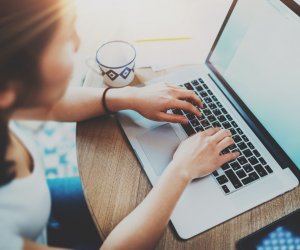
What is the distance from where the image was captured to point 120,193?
70 cm

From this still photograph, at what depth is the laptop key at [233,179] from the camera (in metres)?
0.70

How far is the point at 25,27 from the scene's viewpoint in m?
0.45

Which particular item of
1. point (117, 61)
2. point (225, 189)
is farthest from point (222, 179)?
point (117, 61)

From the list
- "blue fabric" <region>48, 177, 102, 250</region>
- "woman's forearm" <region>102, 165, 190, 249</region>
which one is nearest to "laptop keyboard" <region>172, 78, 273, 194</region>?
"woman's forearm" <region>102, 165, 190, 249</region>

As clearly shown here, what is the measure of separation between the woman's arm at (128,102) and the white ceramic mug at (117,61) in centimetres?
4

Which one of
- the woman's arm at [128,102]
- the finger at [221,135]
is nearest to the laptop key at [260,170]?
the finger at [221,135]

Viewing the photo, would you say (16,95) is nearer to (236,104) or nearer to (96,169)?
(96,169)

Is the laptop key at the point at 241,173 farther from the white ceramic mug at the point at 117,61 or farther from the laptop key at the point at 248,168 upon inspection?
the white ceramic mug at the point at 117,61

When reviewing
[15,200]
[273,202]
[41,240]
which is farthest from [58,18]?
[273,202]

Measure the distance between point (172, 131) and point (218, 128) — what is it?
126mm

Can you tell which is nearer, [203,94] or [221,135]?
[221,135]

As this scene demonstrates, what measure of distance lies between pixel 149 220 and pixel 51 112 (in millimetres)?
421

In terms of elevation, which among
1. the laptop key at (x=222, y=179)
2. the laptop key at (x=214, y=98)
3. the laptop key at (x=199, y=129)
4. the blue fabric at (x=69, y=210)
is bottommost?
the blue fabric at (x=69, y=210)

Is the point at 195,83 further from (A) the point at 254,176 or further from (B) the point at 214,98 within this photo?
(A) the point at 254,176
